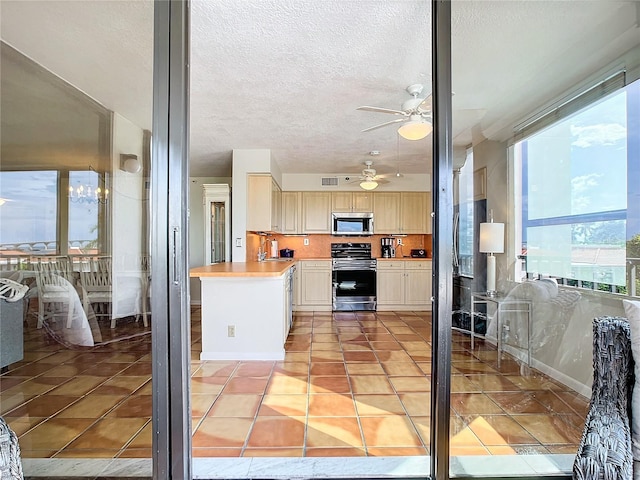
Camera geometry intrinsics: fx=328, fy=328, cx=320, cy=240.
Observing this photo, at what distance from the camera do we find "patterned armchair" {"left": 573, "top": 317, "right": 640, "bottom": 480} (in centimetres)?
98

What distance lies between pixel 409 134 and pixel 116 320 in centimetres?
235

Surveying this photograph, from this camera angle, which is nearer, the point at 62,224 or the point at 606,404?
the point at 606,404

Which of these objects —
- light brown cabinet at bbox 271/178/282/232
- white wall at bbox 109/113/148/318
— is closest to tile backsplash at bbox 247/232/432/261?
light brown cabinet at bbox 271/178/282/232

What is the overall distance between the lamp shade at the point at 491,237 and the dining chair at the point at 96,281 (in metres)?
1.88

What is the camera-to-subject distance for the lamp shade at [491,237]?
1738 millimetres

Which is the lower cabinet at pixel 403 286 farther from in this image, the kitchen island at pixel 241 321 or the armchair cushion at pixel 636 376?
the armchair cushion at pixel 636 376

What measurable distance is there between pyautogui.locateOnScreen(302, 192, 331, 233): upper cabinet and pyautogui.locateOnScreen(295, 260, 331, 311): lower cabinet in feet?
2.27

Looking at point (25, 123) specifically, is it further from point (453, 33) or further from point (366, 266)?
point (366, 266)

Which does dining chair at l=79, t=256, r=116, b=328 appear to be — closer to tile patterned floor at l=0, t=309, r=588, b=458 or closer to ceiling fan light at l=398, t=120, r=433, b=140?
tile patterned floor at l=0, t=309, r=588, b=458

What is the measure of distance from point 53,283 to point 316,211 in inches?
176

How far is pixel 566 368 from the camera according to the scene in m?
2.15

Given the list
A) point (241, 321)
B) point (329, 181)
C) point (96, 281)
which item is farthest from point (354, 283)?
point (96, 281)

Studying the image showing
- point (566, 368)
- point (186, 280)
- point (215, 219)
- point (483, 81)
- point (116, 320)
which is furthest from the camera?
point (215, 219)

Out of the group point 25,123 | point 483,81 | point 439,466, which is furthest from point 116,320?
point 483,81
